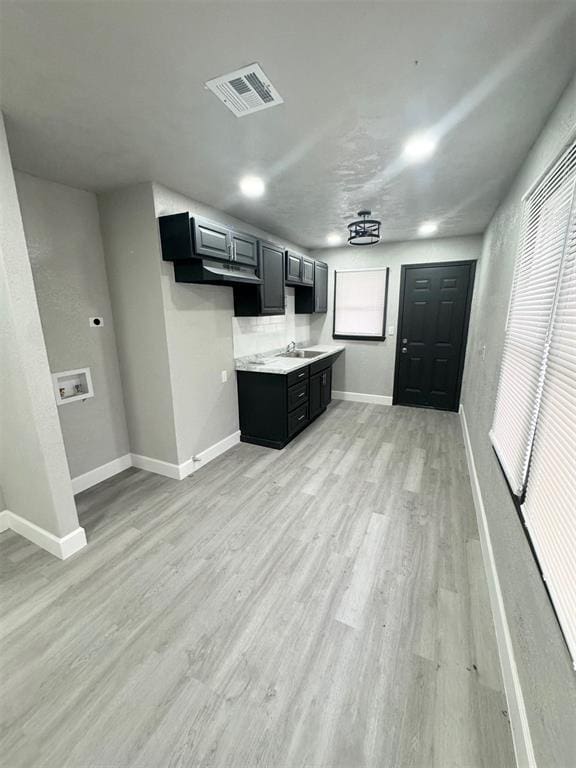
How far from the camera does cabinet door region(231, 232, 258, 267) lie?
2849 millimetres

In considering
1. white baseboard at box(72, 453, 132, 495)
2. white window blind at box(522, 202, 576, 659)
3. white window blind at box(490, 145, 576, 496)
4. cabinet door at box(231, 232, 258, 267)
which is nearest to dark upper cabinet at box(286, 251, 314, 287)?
cabinet door at box(231, 232, 258, 267)

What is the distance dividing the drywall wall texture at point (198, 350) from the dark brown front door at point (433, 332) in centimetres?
269

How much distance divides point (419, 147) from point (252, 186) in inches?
50.0

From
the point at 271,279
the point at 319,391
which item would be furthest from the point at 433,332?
the point at 271,279

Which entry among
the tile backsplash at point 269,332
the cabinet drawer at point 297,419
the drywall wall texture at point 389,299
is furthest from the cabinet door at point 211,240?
the drywall wall texture at point 389,299

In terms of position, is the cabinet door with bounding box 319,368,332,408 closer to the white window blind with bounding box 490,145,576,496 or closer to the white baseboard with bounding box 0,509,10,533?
the white window blind with bounding box 490,145,576,496

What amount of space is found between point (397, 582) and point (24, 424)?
245 cm

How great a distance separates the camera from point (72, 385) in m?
2.68

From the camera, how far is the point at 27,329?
1.75m

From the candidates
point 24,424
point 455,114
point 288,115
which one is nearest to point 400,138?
point 455,114

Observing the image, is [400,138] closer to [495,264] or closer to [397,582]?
[495,264]

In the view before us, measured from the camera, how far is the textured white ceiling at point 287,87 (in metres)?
1.08

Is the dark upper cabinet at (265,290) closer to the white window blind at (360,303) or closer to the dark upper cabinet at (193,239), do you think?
the dark upper cabinet at (193,239)

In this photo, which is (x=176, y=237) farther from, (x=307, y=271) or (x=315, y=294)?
(x=315, y=294)
